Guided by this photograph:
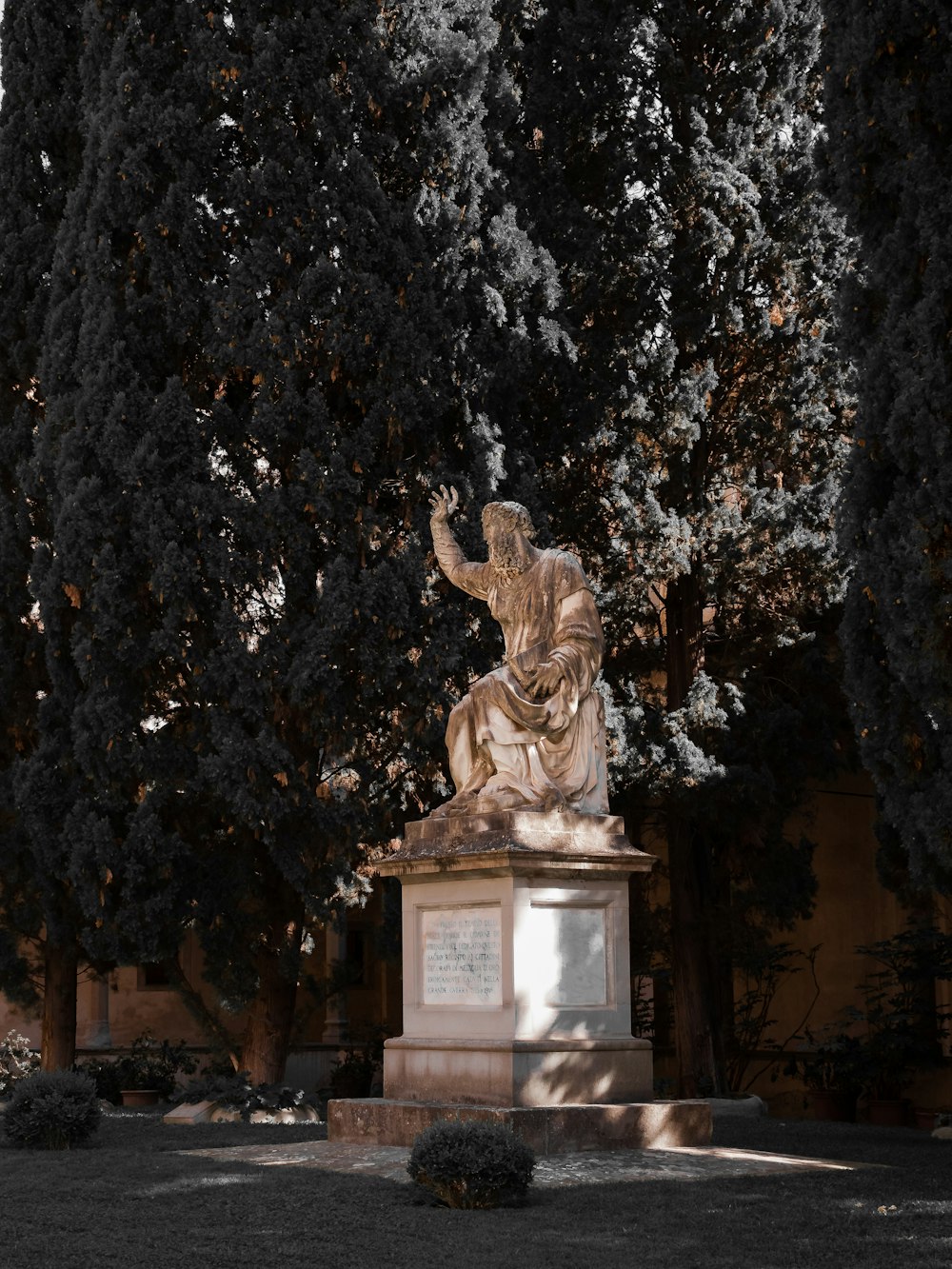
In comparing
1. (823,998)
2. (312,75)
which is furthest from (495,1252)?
(823,998)

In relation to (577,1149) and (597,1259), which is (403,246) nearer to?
(577,1149)

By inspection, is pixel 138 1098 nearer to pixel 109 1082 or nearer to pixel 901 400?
pixel 109 1082

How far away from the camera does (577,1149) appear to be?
931 centimetres

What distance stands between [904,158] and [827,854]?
446 inches

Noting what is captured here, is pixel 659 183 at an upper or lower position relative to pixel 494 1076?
upper

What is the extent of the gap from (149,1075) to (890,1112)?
7.99 metres

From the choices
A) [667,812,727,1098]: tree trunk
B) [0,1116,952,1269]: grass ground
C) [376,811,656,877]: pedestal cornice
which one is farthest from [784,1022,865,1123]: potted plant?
[376,811,656,877]: pedestal cornice

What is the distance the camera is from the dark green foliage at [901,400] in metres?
10.5

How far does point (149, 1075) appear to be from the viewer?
19.1 metres

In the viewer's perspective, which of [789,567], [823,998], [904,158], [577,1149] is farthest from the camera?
[823,998]

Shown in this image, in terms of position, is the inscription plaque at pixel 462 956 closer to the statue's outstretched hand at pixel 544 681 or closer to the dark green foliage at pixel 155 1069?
the statue's outstretched hand at pixel 544 681

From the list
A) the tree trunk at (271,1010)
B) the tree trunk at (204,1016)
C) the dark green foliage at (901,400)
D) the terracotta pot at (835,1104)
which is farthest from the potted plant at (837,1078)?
the dark green foliage at (901,400)

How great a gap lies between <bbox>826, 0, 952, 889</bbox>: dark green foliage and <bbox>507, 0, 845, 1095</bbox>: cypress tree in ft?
15.5

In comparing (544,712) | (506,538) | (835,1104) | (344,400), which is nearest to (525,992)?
(544,712)
